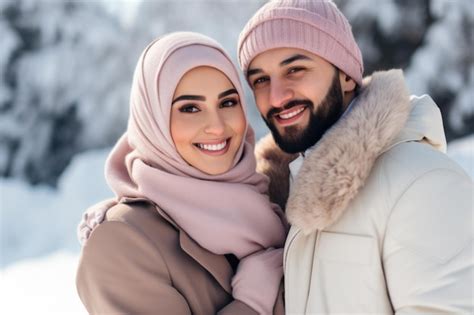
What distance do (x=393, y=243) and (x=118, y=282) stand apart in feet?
2.85

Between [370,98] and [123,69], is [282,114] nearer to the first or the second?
[370,98]

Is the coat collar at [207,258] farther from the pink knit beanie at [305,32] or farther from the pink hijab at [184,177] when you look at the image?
the pink knit beanie at [305,32]

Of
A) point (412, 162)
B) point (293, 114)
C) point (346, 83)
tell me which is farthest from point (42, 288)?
point (412, 162)

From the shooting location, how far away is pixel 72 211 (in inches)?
277

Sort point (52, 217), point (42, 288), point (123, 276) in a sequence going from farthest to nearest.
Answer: point (52, 217) → point (42, 288) → point (123, 276)

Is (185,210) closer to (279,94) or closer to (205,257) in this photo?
(205,257)

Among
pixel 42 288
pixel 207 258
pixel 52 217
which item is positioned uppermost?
pixel 207 258

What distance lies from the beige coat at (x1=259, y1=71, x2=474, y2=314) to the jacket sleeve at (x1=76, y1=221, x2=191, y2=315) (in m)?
0.42

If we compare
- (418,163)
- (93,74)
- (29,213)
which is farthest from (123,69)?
(418,163)

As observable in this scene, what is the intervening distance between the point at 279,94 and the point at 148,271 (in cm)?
80

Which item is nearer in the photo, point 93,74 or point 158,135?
point 158,135

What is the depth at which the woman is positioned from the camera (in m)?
1.86

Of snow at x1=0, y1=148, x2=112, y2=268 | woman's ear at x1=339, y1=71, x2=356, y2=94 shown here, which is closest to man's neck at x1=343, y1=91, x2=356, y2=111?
woman's ear at x1=339, y1=71, x2=356, y2=94

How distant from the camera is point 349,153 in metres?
1.75
